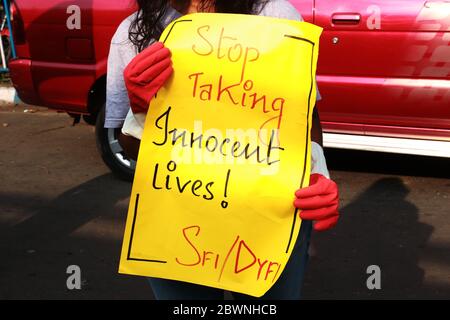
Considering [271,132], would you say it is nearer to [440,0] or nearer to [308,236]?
[308,236]

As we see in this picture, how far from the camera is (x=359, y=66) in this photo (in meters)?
5.28

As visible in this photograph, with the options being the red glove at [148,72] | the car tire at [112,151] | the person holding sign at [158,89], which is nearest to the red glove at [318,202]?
the person holding sign at [158,89]

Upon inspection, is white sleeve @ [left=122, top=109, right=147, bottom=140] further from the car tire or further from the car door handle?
the car tire

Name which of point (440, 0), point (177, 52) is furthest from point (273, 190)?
point (440, 0)

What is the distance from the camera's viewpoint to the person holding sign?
1.76 m

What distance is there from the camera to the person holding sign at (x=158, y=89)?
176 cm

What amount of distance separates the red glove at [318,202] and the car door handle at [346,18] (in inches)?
143

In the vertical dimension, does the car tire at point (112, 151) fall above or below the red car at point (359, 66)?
below

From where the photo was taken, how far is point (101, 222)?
4.86m

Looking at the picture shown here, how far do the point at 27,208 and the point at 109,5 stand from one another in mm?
1574

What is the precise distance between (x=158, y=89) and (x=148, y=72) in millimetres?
62

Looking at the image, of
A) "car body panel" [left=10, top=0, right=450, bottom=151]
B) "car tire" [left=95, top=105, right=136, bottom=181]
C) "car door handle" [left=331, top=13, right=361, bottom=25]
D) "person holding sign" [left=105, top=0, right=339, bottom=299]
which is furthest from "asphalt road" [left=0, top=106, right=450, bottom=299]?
"person holding sign" [left=105, top=0, right=339, bottom=299]

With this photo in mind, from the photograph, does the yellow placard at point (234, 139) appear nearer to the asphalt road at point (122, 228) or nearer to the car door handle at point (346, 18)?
the asphalt road at point (122, 228)

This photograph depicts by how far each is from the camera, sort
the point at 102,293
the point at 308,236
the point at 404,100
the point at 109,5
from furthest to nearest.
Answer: the point at 109,5 < the point at 404,100 < the point at 102,293 < the point at 308,236
